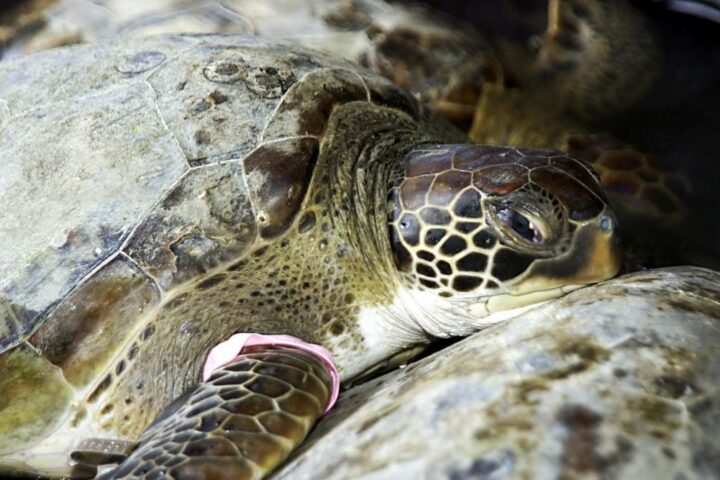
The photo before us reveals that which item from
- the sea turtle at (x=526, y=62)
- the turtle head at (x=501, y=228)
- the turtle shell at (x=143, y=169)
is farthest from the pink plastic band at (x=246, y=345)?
the sea turtle at (x=526, y=62)

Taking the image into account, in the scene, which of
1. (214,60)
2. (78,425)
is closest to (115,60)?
(214,60)

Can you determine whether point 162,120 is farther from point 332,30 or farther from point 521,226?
point 332,30

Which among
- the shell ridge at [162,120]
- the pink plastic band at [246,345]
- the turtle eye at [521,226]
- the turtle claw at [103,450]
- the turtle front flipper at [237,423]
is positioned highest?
the shell ridge at [162,120]

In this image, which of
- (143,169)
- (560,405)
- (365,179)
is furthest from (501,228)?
(143,169)

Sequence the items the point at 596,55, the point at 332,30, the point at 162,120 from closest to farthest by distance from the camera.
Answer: the point at 162,120
the point at 332,30
the point at 596,55

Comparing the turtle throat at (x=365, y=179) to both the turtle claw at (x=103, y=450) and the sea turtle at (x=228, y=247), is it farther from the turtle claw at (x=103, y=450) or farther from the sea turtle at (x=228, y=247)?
the turtle claw at (x=103, y=450)

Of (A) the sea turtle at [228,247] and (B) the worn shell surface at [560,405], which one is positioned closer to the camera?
(B) the worn shell surface at [560,405]

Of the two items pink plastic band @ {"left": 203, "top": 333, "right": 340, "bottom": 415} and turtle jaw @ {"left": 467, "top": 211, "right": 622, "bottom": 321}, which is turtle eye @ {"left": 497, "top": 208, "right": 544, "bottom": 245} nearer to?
turtle jaw @ {"left": 467, "top": 211, "right": 622, "bottom": 321}
